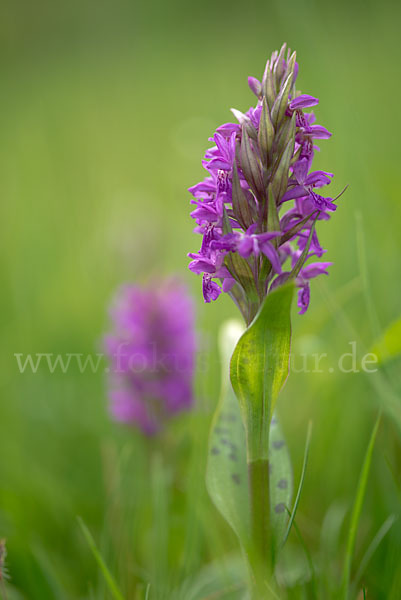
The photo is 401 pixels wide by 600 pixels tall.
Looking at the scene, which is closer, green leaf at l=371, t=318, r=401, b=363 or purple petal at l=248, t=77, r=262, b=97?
purple petal at l=248, t=77, r=262, b=97

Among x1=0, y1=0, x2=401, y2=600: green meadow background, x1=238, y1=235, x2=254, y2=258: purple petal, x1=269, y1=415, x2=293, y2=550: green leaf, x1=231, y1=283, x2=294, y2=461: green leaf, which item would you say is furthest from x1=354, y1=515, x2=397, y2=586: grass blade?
x1=238, y1=235, x2=254, y2=258: purple petal

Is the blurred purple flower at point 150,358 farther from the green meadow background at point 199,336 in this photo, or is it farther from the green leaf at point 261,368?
the green leaf at point 261,368

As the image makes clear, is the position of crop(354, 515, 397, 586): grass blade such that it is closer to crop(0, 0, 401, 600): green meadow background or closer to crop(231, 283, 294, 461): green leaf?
crop(0, 0, 401, 600): green meadow background

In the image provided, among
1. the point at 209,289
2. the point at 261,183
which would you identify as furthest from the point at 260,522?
the point at 261,183

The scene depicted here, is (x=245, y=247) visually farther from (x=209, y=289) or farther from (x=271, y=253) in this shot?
(x=209, y=289)

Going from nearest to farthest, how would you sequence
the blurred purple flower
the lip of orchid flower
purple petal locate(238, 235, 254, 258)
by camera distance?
purple petal locate(238, 235, 254, 258), the lip of orchid flower, the blurred purple flower

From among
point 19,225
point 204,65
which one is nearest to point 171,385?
point 19,225
